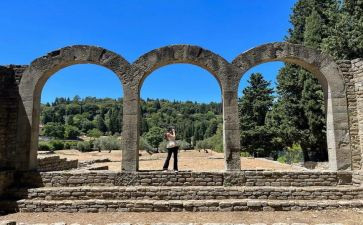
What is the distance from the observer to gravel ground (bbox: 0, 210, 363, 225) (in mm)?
6137

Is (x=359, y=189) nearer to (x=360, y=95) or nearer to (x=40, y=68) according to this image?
(x=360, y=95)

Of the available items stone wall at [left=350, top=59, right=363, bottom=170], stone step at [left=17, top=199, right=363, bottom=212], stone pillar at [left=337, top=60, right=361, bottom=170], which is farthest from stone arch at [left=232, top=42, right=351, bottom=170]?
stone step at [left=17, top=199, right=363, bottom=212]

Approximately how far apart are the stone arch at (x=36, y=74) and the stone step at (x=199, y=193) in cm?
167

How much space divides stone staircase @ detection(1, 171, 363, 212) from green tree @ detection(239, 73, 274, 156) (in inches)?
Result: 731

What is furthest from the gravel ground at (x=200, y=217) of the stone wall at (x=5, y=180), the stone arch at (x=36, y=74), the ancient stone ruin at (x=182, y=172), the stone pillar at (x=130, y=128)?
the stone arch at (x=36, y=74)

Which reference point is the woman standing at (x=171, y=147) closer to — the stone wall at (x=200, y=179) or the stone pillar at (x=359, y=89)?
the stone wall at (x=200, y=179)

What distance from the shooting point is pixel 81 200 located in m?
7.25

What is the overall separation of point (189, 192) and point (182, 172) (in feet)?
2.36

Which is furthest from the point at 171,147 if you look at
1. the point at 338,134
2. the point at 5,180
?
the point at 338,134

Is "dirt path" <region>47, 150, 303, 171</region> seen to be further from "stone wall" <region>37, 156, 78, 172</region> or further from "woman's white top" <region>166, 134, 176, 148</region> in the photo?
"woman's white top" <region>166, 134, 176, 148</region>

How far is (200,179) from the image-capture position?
7.92 m

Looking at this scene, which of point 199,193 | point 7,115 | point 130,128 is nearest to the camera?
point 199,193

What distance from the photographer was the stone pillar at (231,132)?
8.28 m

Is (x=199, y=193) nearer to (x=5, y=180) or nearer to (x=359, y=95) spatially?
(x=5, y=180)
